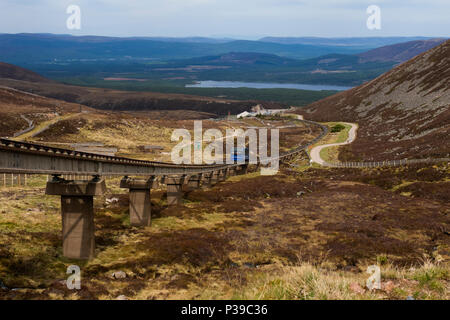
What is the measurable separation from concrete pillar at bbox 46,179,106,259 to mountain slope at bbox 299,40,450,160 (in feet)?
210

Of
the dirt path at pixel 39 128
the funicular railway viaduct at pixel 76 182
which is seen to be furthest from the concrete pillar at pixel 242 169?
the dirt path at pixel 39 128

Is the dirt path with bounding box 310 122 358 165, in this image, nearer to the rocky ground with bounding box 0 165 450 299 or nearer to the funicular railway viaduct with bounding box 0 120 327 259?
the rocky ground with bounding box 0 165 450 299

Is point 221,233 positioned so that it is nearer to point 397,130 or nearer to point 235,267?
point 235,267

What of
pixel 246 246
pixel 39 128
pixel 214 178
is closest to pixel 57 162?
pixel 246 246

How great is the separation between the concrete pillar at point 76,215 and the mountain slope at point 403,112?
2525 inches

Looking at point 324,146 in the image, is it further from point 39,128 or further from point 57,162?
point 57,162

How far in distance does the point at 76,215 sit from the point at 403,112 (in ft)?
415

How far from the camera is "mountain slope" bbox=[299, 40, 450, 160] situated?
303ft

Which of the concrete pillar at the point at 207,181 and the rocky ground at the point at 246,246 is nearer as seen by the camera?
the rocky ground at the point at 246,246

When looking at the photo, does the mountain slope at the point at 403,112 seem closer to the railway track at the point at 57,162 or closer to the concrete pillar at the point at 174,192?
the concrete pillar at the point at 174,192

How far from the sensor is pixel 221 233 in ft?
123

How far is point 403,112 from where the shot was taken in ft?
444

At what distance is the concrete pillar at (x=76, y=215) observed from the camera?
2812 cm
